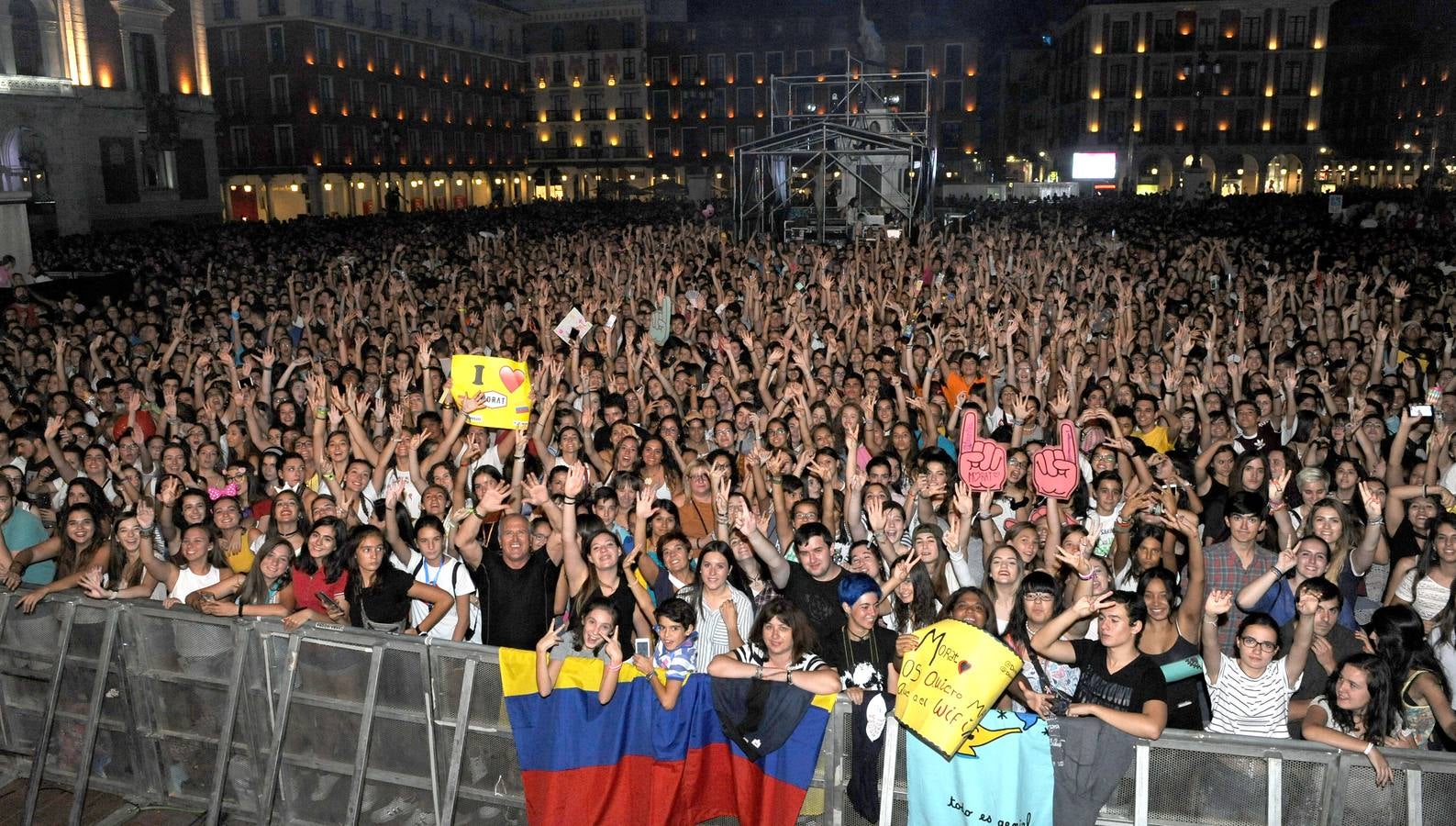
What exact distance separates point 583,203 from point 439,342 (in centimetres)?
4491

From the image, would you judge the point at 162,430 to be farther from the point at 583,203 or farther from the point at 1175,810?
the point at 583,203

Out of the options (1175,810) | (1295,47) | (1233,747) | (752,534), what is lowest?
(1175,810)

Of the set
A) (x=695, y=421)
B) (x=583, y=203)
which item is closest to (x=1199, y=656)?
(x=695, y=421)

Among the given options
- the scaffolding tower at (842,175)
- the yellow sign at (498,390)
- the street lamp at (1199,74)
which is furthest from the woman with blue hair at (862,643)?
the street lamp at (1199,74)

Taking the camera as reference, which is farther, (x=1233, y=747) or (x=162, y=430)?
(x=162, y=430)

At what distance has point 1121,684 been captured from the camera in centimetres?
437

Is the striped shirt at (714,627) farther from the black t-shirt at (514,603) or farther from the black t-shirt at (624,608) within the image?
the black t-shirt at (514,603)

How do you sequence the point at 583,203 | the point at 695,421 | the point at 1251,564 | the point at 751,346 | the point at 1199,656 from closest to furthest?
the point at 1199,656
the point at 1251,564
the point at 695,421
the point at 751,346
the point at 583,203

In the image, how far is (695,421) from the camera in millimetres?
7738

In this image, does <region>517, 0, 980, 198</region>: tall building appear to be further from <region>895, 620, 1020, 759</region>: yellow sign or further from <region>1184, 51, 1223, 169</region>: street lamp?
<region>895, 620, 1020, 759</region>: yellow sign

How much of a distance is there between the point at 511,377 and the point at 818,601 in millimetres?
2771

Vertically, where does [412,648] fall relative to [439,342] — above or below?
below

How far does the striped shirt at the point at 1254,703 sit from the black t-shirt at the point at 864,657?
4.26ft

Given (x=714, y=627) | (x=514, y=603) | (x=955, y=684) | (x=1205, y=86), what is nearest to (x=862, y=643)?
(x=714, y=627)
